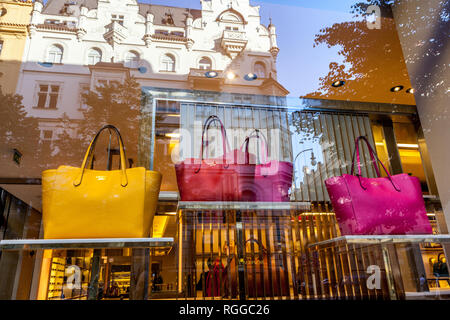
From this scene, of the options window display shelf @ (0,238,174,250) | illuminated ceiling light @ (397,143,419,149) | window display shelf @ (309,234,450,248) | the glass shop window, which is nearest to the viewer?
window display shelf @ (0,238,174,250)

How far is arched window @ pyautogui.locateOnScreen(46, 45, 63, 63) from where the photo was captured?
6.31ft

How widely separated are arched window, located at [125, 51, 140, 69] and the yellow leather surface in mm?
915

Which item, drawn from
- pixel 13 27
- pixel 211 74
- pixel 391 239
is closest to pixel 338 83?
pixel 211 74

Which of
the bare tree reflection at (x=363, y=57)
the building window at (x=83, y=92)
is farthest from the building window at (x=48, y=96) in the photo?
the bare tree reflection at (x=363, y=57)

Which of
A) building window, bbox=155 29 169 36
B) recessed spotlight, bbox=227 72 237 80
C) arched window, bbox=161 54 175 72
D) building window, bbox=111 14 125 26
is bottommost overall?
recessed spotlight, bbox=227 72 237 80

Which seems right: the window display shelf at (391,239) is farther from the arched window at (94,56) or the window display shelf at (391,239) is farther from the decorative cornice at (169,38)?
the arched window at (94,56)

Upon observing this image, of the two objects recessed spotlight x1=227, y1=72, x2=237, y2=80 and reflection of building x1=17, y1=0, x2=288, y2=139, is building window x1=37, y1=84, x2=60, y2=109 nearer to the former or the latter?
reflection of building x1=17, y1=0, x2=288, y2=139

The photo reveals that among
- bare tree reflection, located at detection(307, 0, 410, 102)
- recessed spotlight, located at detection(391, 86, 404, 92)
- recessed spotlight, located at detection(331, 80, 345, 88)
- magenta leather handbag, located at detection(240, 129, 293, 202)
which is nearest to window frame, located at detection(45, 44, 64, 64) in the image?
magenta leather handbag, located at detection(240, 129, 293, 202)

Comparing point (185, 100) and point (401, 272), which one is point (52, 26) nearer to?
point (185, 100)

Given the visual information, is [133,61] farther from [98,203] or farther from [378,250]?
[378,250]

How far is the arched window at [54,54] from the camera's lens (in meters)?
1.92

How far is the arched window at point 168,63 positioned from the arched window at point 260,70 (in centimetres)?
54

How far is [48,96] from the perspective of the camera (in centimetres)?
196

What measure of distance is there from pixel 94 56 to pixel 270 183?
1.29 meters
